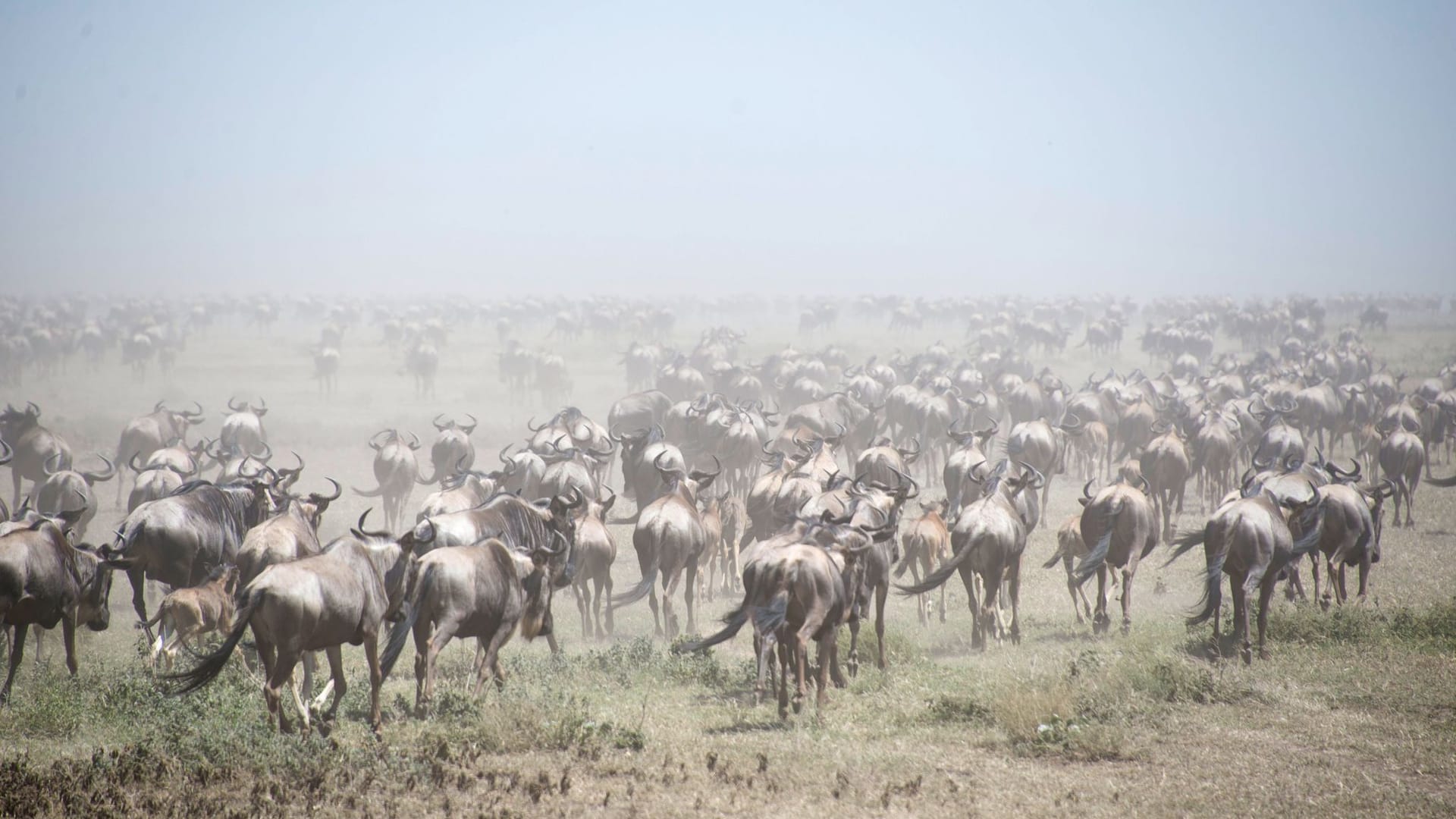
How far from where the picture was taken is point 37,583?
29.6 ft

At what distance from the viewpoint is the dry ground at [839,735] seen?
675 centimetres

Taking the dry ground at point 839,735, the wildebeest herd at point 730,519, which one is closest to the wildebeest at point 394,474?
the wildebeest herd at point 730,519

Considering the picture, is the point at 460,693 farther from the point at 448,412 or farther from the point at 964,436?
the point at 448,412

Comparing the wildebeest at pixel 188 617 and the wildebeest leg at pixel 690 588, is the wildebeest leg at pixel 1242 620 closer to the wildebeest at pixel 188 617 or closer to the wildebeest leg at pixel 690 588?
the wildebeest leg at pixel 690 588

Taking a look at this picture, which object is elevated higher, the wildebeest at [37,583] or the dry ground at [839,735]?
the wildebeest at [37,583]

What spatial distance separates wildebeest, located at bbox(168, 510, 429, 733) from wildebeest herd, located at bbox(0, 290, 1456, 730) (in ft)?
0.07

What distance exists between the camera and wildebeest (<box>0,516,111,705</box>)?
8820mm

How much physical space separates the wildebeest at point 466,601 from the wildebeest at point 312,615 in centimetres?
27

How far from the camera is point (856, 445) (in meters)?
25.8

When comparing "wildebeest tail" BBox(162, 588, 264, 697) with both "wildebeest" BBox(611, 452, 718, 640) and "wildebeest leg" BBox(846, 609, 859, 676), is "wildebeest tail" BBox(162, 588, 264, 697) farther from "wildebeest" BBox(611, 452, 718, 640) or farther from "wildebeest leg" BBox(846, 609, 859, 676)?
"wildebeest leg" BBox(846, 609, 859, 676)

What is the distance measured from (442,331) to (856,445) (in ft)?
120

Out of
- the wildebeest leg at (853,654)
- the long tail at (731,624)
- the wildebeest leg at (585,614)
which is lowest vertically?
the wildebeest leg at (585,614)

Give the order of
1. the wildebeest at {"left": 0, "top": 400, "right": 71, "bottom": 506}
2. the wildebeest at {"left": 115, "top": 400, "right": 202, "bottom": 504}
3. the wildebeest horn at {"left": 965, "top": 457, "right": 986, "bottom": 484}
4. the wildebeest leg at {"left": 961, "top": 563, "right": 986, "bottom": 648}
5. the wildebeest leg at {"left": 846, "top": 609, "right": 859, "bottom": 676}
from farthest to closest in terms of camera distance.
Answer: the wildebeest at {"left": 115, "top": 400, "right": 202, "bottom": 504} < the wildebeest at {"left": 0, "top": 400, "right": 71, "bottom": 506} < the wildebeest horn at {"left": 965, "top": 457, "right": 986, "bottom": 484} < the wildebeest leg at {"left": 961, "top": 563, "right": 986, "bottom": 648} < the wildebeest leg at {"left": 846, "top": 609, "right": 859, "bottom": 676}

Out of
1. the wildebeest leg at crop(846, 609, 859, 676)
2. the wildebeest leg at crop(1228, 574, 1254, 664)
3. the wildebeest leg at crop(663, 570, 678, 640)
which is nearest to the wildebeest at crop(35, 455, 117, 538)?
the wildebeest leg at crop(663, 570, 678, 640)
